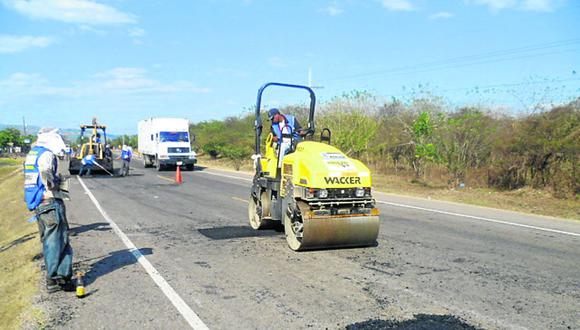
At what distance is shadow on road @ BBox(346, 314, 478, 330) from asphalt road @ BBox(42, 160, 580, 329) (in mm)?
19

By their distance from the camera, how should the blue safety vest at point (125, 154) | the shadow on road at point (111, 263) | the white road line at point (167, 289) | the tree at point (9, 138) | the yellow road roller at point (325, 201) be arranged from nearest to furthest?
the white road line at point (167, 289) < the shadow on road at point (111, 263) < the yellow road roller at point (325, 201) < the blue safety vest at point (125, 154) < the tree at point (9, 138)

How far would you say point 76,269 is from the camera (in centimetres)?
679

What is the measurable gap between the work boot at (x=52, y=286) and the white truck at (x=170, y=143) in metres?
25.3

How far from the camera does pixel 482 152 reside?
19.9 m

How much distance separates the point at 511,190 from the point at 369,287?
14.5 metres

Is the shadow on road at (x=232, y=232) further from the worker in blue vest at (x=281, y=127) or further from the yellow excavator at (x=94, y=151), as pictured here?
the yellow excavator at (x=94, y=151)

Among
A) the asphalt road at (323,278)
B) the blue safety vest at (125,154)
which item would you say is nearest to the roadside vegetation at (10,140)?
the blue safety vest at (125,154)

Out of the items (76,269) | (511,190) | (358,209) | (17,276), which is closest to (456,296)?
(358,209)

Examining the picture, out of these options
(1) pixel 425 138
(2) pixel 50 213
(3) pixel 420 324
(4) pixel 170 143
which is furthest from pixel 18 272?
(4) pixel 170 143

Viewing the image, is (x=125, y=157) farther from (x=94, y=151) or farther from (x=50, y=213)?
(x=50, y=213)

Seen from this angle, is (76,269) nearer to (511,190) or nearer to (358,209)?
(358,209)

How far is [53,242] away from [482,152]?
17.5 meters

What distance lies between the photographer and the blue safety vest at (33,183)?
5863mm

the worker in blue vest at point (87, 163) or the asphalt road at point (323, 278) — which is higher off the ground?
the worker in blue vest at point (87, 163)
